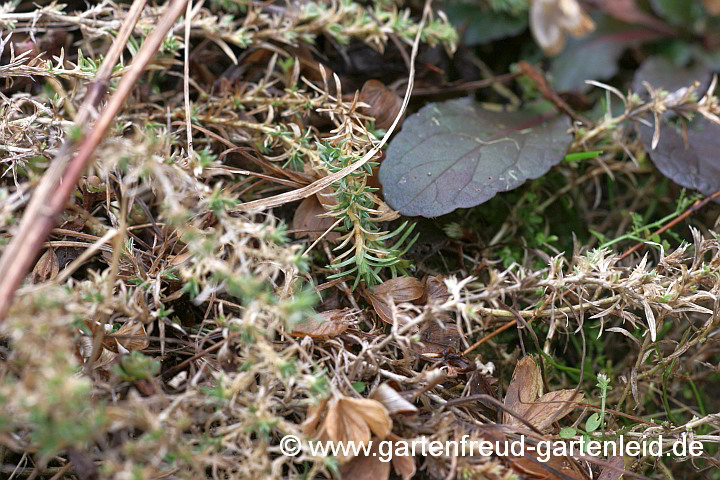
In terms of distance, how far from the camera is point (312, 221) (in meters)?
1.09

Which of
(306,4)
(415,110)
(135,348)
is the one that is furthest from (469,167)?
(135,348)

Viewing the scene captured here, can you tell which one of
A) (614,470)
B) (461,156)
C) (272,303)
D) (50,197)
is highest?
(50,197)

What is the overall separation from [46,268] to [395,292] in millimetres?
550

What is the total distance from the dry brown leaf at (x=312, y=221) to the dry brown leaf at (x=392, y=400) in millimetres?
311

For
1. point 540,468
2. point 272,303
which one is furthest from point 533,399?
point 272,303

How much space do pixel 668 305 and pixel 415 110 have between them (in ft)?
2.38

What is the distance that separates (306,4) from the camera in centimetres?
138

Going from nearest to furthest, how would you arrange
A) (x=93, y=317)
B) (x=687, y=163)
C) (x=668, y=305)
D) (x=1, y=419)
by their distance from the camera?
(x=1, y=419) < (x=93, y=317) < (x=668, y=305) < (x=687, y=163)

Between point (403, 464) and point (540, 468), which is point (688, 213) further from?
point (403, 464)

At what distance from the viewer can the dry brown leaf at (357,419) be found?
2.57ft

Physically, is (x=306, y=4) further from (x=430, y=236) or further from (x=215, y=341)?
(x=215, y=341)

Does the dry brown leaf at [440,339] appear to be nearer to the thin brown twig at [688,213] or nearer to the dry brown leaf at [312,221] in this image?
the dry brown leaf at [312,221]

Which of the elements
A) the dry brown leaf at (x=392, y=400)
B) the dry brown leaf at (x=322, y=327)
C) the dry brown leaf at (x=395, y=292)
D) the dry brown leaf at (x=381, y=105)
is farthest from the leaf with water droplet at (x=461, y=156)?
the dry brown leaf at (x=392, y=400)

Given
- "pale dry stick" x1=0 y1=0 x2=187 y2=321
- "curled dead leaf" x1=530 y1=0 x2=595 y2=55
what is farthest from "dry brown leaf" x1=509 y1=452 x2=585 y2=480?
"curled dead leaf" x1=530 y1=0 x2=595 y2=55
